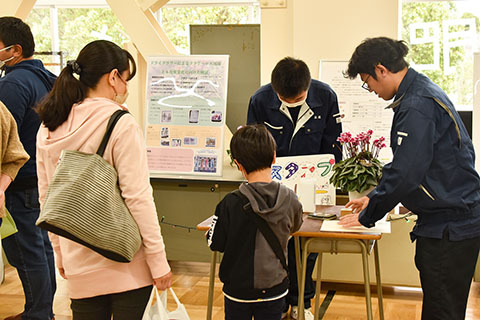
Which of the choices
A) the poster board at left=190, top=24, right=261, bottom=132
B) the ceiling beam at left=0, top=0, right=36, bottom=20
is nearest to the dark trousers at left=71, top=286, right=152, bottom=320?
the poster board at left=190, top=24, right=261, bottom=132

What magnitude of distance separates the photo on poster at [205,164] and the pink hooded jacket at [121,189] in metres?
2.26

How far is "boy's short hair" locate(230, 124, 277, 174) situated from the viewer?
2012mm

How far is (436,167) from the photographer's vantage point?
1.96m

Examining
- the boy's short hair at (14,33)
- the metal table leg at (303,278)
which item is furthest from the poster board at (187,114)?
the metal table leg at (303,278)

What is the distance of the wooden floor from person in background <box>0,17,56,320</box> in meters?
0.57

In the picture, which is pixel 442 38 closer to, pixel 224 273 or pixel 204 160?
pixel 204 160

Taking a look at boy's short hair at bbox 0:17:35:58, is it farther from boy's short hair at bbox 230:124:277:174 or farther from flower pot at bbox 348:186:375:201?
flower pot at bbox 348:186:375:201

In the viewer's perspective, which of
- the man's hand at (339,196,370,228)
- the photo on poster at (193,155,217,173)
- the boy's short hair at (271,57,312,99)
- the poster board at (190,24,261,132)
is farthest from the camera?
the poster board at (190,24,261,132)

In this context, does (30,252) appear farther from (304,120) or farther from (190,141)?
(304,120)

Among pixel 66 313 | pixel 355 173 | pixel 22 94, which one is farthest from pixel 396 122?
pixel 66 313

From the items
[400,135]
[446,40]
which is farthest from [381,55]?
[446,40]

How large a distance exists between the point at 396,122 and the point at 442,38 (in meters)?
4.08

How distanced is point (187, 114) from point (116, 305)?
247 centimetres

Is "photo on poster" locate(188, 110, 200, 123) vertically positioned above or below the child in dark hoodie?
above
